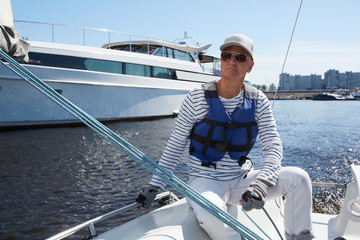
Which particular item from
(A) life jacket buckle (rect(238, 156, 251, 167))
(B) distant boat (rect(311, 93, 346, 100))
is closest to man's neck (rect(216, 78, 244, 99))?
(A) life jacket buckle (rect(238, 156, 251, 167))

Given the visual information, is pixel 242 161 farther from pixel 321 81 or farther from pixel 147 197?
pixel 321 81

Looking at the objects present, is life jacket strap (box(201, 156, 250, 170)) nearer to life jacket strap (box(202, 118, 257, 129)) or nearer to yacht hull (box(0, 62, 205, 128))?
life jacket strap (box(202, 118, 257, 129))

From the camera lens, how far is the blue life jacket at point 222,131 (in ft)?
7.04

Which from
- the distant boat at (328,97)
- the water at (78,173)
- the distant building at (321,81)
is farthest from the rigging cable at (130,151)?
the distant building at (321,81)

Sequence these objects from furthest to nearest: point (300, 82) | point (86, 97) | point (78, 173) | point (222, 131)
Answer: point (300, 82) → point (86, 97) → point (78, 173) → point (222, 131)

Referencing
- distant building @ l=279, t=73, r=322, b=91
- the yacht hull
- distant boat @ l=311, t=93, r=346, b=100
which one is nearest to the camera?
the yacht hull

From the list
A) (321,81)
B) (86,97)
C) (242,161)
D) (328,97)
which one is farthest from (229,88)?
(321,81)

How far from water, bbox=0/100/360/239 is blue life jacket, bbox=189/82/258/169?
264 centimetres

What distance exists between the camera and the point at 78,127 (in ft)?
45.6

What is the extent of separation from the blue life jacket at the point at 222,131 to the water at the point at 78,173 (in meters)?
2.64

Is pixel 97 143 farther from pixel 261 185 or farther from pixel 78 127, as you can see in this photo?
pixel 261 185

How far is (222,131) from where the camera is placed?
216cm

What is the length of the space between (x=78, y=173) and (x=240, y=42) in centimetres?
563

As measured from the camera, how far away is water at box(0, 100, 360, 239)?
451cm
